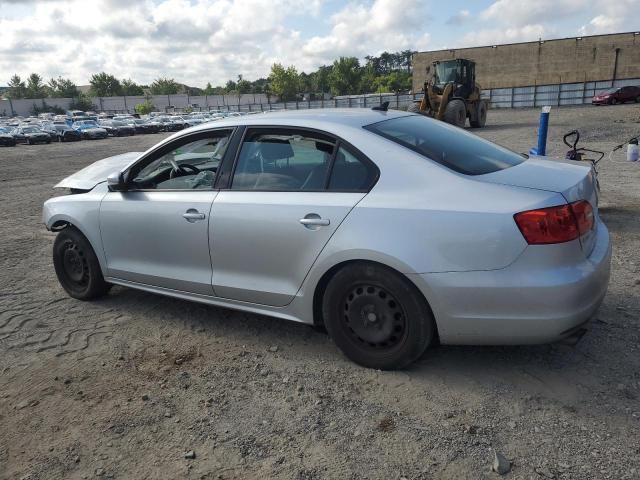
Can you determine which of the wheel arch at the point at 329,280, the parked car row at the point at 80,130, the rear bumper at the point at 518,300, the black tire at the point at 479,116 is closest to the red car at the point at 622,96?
the black tire at the point at 479,116

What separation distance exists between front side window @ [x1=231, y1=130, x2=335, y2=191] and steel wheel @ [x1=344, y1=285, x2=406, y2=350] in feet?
2.40

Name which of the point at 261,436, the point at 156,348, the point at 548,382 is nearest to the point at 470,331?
the point at 548,382

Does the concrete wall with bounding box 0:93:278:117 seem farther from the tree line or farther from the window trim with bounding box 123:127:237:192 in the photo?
the window trim with bounding box 123:127:237:192

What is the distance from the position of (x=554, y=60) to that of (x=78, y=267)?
6618 cm

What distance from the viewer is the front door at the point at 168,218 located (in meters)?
3.74

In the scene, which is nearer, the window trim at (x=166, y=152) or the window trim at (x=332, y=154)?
the window trim at (x=332, y=154)

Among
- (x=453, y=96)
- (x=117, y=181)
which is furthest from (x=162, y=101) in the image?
(x=117, y=181)

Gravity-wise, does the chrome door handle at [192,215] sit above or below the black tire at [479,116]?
above

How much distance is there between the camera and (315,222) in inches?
124

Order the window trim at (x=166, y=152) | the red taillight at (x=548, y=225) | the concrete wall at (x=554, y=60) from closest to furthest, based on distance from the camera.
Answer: the red taillight at (x=548, y=225)
the window trim at (x=166, y=152)
the concrete wall at (x=554, y=60)

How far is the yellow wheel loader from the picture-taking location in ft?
72.4

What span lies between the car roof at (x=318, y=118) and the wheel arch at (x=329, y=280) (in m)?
0.92

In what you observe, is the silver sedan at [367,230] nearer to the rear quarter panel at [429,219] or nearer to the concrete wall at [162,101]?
the rear quarter panel at [429,219]

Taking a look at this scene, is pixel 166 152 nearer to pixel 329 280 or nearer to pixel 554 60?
pixel 329 280
